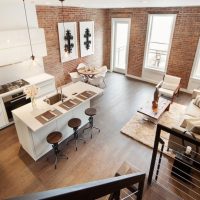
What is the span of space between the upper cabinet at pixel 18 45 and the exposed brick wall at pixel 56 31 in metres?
0.76

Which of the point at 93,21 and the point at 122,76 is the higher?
the point at 93,21

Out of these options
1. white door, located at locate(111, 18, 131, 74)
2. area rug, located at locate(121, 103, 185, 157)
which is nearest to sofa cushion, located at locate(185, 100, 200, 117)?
area rug, located at locate(121, 103, 185, 157)

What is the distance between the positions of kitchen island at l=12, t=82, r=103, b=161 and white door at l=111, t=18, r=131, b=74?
461 centimetres

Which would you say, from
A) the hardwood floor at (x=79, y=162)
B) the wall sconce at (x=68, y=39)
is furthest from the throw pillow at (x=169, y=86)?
the wall sconce at (x=68, y=39)

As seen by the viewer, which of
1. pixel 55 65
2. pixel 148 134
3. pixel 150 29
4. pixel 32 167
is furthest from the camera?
pixel 150 29

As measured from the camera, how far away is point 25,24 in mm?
5320

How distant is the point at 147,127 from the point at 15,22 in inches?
191

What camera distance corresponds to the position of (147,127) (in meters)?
5.03

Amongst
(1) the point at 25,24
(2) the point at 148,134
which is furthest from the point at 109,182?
(1) the point at 25,24

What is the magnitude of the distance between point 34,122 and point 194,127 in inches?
131

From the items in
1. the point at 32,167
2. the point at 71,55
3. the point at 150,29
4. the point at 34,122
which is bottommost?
the point at 32,167

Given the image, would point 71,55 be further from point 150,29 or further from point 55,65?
point 150,29

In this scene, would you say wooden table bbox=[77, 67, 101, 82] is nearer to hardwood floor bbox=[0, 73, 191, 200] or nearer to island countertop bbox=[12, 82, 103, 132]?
hardwood floor bbox=[0, 73, 191, 200]

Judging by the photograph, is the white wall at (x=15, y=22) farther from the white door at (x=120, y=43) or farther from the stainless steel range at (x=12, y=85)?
the white door at (x=120, y=43)
